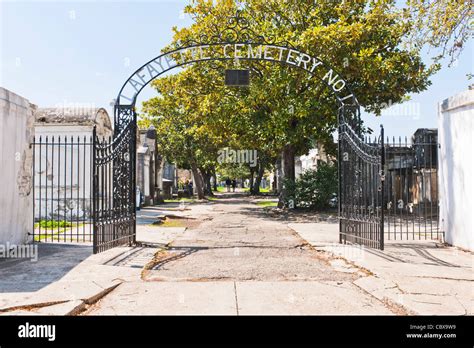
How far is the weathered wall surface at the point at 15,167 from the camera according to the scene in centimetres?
833

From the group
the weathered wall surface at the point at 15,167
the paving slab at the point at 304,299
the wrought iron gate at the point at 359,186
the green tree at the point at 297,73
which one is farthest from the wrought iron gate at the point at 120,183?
the green tree at the point at 297,73

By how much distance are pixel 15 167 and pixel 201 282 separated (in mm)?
5353

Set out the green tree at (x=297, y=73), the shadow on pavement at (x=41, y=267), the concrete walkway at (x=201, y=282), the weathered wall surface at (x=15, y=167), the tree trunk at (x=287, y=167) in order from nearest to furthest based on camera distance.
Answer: the concrete walkway at (x=201, y=282)
the shadow on pavement at (x=41, y=267)
the weathered wall surface at (x=15, y=167)
the green tree at (x=297, y=73)
the tree trunk at (x=287, y=167)

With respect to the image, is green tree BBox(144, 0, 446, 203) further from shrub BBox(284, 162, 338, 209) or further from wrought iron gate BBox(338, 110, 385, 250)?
wrought iron gate BBox(338, 110, 385, 250)

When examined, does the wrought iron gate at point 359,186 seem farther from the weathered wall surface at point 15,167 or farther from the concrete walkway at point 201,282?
the weathered wall surface at point 15,167

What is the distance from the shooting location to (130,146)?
31.7 ft

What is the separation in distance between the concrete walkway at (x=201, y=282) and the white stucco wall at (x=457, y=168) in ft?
5.93

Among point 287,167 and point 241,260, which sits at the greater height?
point 287,167

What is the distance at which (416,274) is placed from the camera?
645 cm

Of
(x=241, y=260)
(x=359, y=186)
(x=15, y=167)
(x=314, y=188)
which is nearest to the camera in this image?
(x=241, y=260)

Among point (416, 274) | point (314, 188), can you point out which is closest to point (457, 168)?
point (416, 274)

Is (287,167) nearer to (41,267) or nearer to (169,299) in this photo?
Answer: (41,267)

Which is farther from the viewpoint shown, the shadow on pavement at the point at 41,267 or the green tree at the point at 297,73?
the green tree at the point at 297,73
